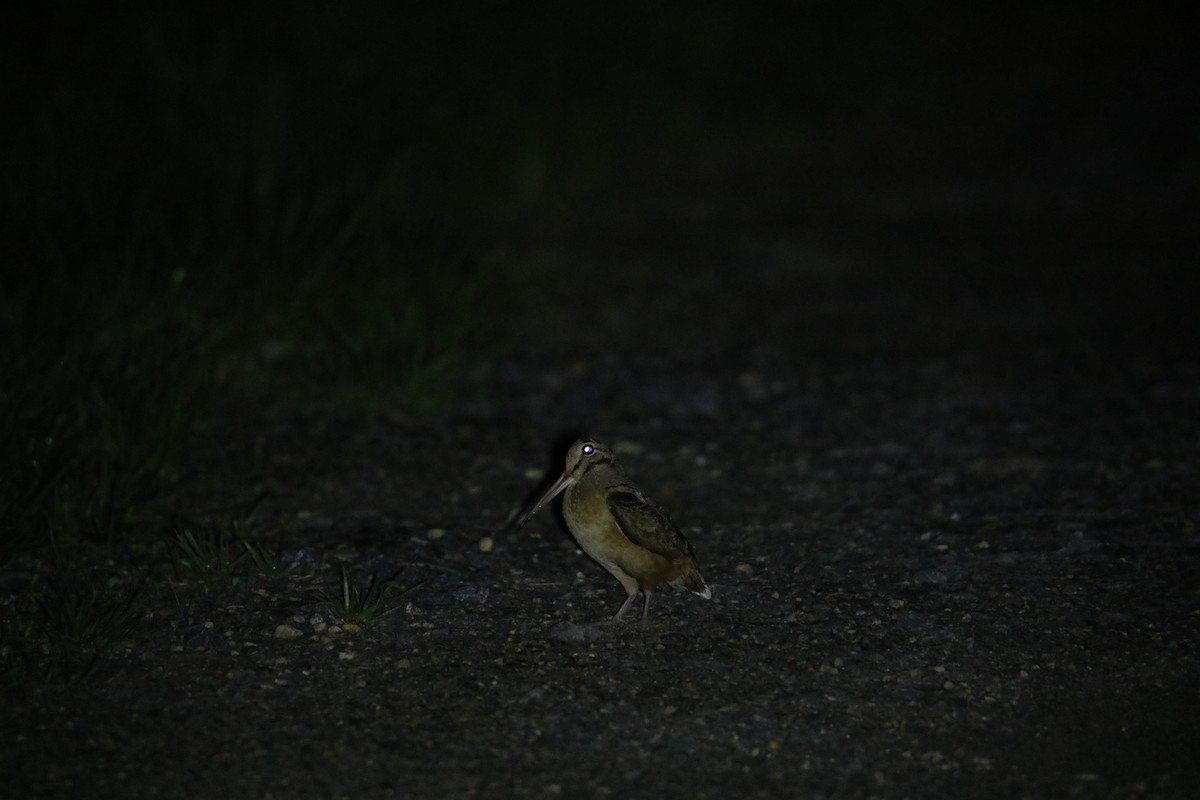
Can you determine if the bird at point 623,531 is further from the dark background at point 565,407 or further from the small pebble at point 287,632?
the small pebble at point 287,632

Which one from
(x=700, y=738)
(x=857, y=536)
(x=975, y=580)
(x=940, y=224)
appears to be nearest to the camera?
(x=700, y=738)

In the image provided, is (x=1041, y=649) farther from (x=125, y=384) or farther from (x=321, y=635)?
(x=125, y=384)

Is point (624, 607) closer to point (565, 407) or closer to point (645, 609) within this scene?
point (645, 609)

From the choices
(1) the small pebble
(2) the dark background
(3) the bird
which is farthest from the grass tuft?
(3) the bird

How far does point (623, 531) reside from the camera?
4.93 meters

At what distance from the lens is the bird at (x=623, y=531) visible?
4.88 metres

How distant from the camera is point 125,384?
624cm

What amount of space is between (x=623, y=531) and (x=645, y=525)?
0.08 meters

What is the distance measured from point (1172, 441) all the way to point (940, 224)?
15.2ft

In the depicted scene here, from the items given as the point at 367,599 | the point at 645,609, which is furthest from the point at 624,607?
the point at 367,599

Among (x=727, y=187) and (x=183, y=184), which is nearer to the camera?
(x=183, y=184)

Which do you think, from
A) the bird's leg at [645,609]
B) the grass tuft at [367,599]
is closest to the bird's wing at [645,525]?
the bird's leg at [645,609]

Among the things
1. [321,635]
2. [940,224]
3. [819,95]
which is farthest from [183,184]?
[819,95]

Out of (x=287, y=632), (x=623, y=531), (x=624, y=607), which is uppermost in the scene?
(x=623, y=531)
